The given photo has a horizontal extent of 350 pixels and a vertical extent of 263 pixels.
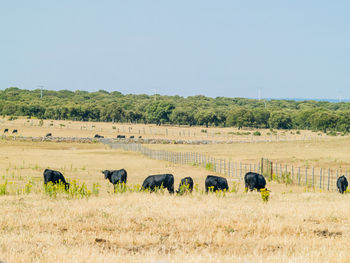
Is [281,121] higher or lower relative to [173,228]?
higher

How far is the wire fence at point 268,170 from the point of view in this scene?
29.3 m

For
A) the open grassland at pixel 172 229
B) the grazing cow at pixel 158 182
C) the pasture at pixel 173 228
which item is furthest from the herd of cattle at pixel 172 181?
the open grassland at pixel 172 229

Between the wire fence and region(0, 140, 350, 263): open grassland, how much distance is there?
11.2 meters

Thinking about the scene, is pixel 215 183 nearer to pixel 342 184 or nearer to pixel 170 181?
pixel 170 181

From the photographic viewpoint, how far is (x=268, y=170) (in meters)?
33.7

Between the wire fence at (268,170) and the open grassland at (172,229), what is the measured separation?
1119 cm

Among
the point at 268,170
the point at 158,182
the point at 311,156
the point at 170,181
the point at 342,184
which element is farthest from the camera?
the point at 311,156

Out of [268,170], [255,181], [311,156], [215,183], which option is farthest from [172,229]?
[311,156]

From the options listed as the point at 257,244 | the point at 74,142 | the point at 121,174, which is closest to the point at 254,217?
the point at 257,244

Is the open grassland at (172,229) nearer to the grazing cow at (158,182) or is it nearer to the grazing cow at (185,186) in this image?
the grazing cow at (185,186)

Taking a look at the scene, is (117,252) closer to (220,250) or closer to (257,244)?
(220,250)

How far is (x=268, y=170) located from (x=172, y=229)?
73.9 ft

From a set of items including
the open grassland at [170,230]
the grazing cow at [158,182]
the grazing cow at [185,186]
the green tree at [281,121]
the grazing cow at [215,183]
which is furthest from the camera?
the green tree at [281,121]

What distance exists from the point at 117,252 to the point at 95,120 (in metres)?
124
